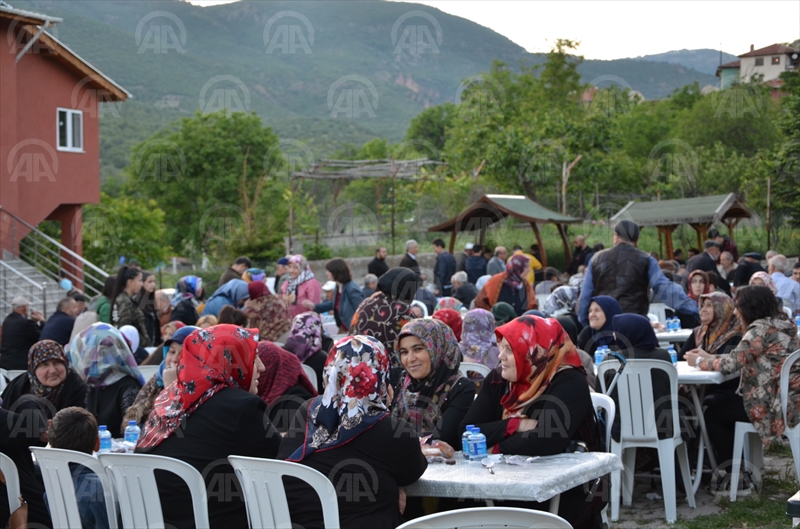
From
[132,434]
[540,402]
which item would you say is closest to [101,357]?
[132,434]

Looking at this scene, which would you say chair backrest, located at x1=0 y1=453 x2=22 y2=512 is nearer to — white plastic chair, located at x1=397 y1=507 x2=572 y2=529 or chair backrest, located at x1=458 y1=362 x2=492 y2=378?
white plastic chair, located at x1=397 y1=507 x2=572 y2=529

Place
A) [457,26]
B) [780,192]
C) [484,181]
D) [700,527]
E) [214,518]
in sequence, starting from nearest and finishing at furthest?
[214,518], [700,527], [780,192], [484,181], [457,26]

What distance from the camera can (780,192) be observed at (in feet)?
77.6

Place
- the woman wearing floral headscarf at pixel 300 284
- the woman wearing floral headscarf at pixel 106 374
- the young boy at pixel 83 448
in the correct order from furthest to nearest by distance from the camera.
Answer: the woman wearing floral headscarf at pixel 300 284, the woman wearing floral headscarf at pixel 106 374, the young boy at pixel 83 448

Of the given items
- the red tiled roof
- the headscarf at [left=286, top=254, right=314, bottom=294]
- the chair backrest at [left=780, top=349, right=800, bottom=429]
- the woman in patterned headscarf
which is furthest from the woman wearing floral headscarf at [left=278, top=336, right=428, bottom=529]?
the red tiled roof

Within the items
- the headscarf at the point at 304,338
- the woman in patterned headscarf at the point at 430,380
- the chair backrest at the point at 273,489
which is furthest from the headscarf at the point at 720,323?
the chair backrest at the point at 273,489

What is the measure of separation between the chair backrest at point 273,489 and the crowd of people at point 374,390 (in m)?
0.08

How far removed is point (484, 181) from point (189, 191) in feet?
68.6

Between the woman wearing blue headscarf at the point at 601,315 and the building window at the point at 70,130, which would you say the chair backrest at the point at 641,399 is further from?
the building window at the point at 70,130

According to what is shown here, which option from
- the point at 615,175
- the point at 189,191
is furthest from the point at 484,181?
the point at 189,191

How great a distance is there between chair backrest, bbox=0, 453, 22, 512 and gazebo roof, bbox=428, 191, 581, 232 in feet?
50.9

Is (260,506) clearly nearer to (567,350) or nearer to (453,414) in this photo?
(453,414)

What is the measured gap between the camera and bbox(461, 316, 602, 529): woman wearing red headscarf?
3.81 metres

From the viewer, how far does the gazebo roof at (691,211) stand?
19.0 metres
